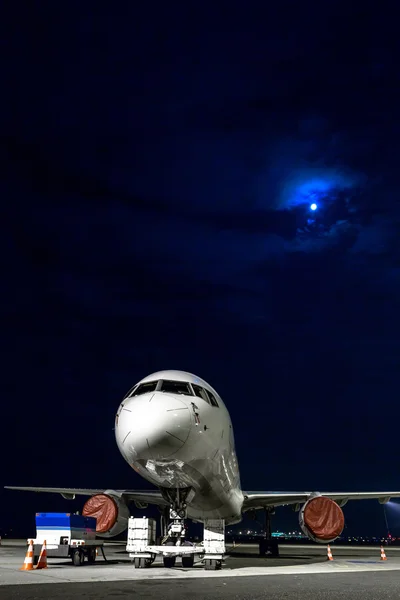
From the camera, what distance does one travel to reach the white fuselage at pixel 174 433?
13.5 metres

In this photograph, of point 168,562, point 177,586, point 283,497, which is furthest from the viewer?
point 283,497

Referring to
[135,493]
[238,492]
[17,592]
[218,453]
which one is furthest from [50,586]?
[238,492]

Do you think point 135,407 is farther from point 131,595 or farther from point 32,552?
point 131,595

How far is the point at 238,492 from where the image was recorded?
21953mm

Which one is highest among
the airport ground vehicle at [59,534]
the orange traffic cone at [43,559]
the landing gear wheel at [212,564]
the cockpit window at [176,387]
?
the cockpit window at [176,387]

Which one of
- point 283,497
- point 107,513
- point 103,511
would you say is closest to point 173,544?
point 107,513

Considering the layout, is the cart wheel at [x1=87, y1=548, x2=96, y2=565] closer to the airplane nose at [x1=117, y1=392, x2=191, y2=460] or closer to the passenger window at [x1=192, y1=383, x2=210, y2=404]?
the airplane nose at [x1=117, y1=392, x2=191, y2=460]

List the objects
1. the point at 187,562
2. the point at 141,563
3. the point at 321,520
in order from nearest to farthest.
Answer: the point at 141,563 → the point at 187,562 → the point at 321,520

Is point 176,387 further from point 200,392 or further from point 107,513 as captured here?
point 107,513

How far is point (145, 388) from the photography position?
14.9 m

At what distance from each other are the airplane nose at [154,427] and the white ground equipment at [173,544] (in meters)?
1.92

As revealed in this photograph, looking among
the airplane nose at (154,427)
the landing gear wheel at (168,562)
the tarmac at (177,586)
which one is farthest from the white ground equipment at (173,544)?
the airplane nose at (154,427)

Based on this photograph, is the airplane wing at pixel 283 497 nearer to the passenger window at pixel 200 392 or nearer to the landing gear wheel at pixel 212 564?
the landing gear wheel at pixel 212 564

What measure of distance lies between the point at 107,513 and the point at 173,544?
18.6ft
